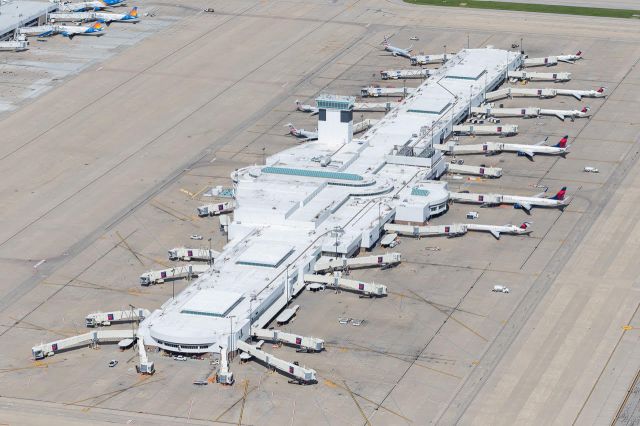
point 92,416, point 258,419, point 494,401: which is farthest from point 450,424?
point 92,416

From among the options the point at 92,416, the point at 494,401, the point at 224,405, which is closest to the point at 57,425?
the point at 92,416

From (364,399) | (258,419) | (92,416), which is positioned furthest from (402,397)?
(92,416)

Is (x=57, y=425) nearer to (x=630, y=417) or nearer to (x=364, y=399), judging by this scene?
(x=364, y=399)

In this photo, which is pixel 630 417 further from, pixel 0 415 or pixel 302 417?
pixel 0 415

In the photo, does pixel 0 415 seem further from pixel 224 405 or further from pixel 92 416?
pixel 224 405

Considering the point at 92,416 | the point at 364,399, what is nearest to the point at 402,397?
the point at 364,399

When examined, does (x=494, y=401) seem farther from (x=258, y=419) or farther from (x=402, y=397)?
(x=258, y=419)
